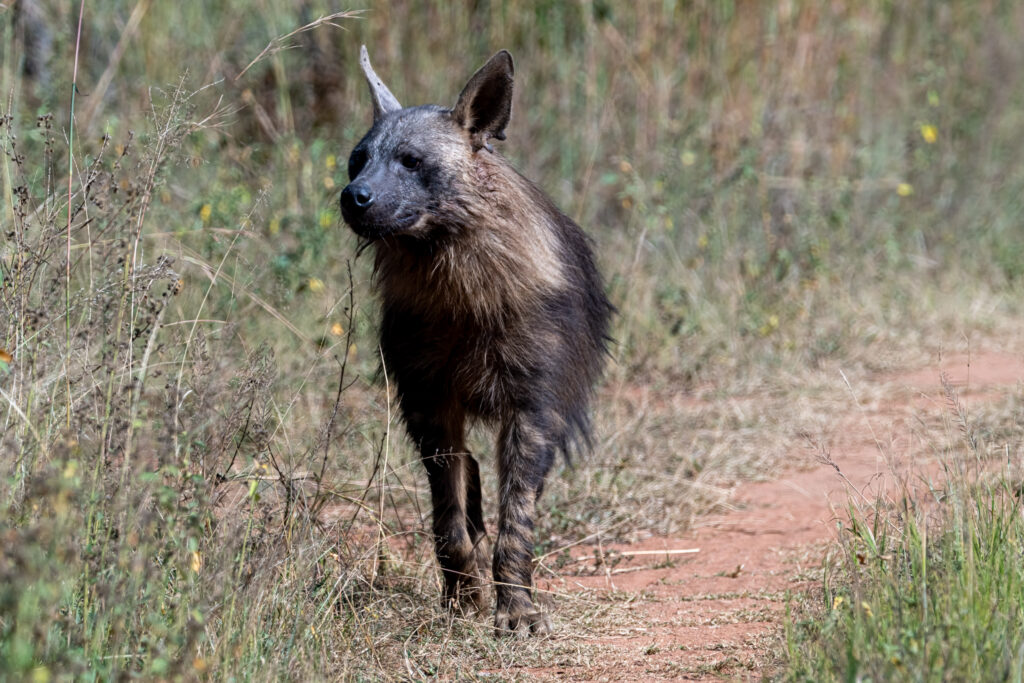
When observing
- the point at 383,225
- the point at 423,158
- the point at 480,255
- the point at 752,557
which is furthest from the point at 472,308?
the point at 752,557

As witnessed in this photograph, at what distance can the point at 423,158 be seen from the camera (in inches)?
162

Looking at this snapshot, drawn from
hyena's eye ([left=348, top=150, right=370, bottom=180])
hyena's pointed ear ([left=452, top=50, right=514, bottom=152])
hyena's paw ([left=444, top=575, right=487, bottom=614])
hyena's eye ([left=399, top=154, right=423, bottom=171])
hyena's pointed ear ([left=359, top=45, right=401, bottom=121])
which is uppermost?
hyena's pointed ear ([left=359, top=45, right=401, bottom=121])

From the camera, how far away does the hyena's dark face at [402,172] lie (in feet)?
13.0

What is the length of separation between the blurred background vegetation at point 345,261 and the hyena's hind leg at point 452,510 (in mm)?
143

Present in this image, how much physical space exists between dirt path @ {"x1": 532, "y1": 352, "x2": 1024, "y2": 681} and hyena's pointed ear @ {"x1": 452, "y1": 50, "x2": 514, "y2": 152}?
5.02 feet

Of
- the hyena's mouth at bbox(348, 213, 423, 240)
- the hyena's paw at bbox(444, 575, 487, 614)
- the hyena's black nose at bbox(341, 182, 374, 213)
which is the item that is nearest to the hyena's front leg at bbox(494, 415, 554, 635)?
the hyena's paw at bbox(444, 575, 487, 614)

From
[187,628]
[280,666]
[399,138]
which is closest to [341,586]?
[280,666]

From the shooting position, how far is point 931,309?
7.86 meters

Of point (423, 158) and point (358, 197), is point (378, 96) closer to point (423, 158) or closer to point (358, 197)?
point (423, 158)

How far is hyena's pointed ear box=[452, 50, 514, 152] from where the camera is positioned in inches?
166

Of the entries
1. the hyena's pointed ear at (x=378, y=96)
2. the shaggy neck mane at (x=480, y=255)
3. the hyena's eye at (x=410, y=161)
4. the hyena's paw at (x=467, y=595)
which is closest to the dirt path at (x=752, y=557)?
the hyena's paw at (x=467, y=595)

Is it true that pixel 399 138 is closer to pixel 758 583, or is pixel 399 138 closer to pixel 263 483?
pixel 263 483

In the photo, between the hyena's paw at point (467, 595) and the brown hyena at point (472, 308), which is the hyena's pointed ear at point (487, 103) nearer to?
the brown hyena at point (472, 308)

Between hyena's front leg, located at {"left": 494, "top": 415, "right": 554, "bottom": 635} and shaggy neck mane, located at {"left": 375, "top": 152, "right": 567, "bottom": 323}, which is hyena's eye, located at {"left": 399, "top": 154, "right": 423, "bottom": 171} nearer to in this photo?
shaggy neck mane, located at {"left": 375, "top": 152, "right": 567, "bottom": 323}
